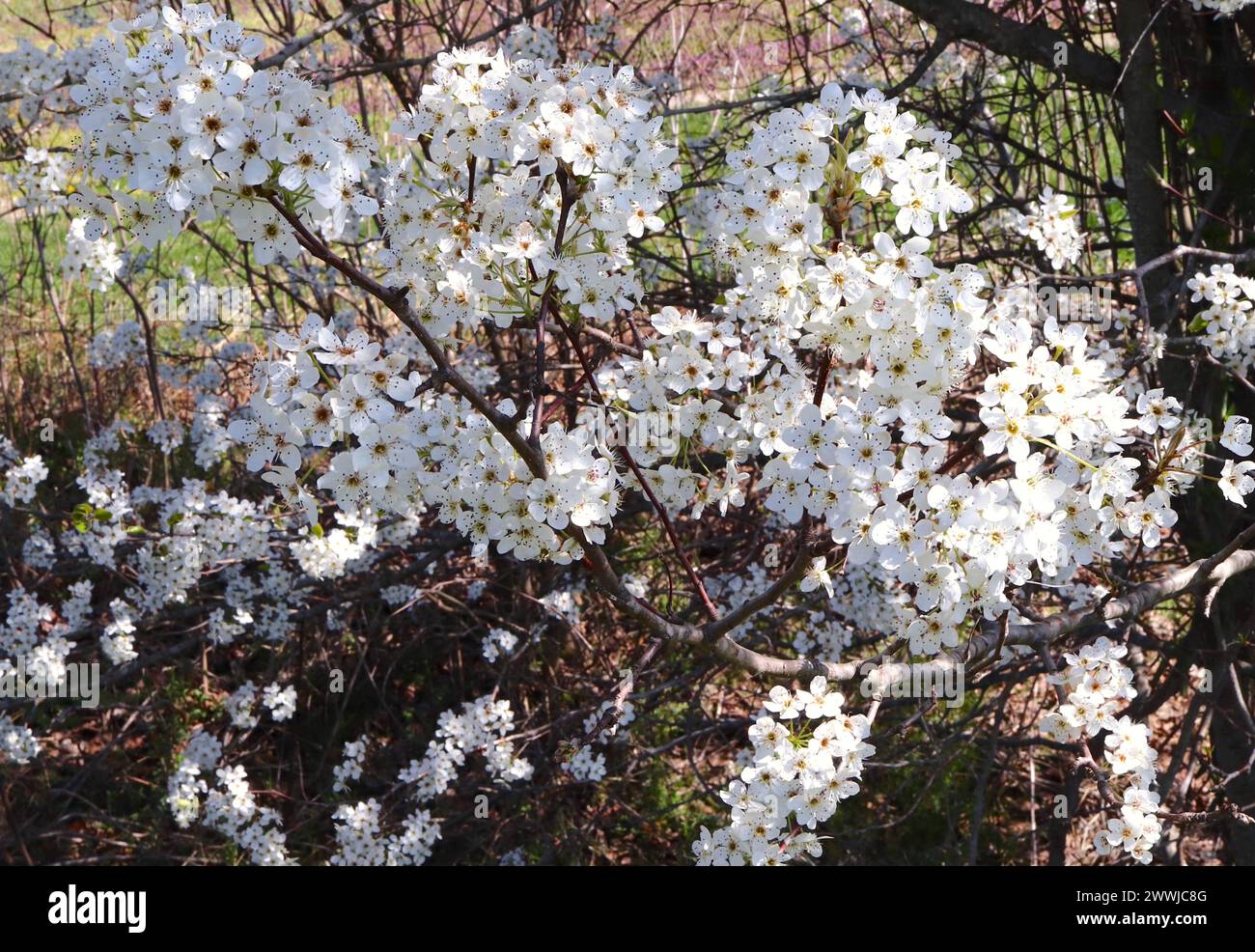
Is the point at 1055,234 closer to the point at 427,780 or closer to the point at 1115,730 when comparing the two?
the point at 1115,730

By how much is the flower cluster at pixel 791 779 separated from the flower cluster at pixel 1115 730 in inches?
14.5

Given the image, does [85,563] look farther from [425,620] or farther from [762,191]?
[762,191]

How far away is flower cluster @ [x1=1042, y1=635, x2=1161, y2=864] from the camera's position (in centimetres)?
192

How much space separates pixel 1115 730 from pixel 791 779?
1.93 feet

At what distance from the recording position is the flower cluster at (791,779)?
180 centimetres

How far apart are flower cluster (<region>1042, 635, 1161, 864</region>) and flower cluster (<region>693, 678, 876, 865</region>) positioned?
368 millimetres

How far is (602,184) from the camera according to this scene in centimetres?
163

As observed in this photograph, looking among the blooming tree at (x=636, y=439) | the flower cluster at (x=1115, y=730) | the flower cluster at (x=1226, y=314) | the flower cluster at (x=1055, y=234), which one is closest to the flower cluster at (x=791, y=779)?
the blooming tree at (x=636, y=439)

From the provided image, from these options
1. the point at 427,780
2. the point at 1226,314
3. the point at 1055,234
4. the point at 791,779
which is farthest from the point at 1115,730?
the point at 427,780

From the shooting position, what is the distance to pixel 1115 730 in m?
1.97

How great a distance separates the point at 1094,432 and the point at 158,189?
1197 millimetres

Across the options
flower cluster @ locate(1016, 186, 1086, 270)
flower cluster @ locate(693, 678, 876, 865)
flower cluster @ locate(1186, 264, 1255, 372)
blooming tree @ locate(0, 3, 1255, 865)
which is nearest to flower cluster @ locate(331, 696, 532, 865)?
blooming tree @ locate(0, 3, 1255, 865)

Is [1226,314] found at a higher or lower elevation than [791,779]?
higher

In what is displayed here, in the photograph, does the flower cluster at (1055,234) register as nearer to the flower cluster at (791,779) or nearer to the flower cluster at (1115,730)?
the flower cluster at (1115,730)
